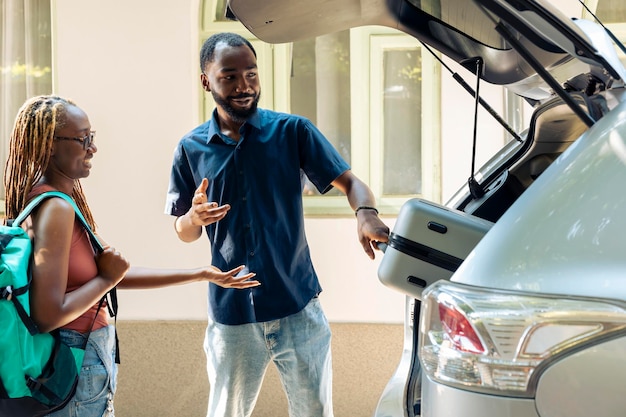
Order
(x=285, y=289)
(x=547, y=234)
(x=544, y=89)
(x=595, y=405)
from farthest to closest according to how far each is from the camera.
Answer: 1. (x=285, y=289)
2. (x=544, y=89)
3. (x=547, y=234)
4. (x=595, y=405)

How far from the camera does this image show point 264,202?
12.1 feet

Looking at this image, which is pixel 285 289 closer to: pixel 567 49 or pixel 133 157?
pixel 567 49

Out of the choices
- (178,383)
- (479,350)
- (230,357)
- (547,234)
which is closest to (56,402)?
(230,357)

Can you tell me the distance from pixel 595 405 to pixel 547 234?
35cm

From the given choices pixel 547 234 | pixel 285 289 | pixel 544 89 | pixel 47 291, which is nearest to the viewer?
pixel 547 234

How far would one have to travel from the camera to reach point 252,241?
3654mm

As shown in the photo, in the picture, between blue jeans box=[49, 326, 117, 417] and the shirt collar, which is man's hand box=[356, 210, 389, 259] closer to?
the shirt collar

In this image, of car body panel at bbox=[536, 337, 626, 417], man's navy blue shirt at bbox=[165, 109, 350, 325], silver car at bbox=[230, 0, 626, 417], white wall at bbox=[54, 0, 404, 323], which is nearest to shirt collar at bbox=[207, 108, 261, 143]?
man's navy blue shirt at bbox=[165, 109, 350, 325]

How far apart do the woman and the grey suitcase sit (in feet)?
2.80

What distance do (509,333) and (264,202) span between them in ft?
6.44

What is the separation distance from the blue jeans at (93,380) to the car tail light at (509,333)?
1.25m

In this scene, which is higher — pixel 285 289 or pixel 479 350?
pixel 479 350

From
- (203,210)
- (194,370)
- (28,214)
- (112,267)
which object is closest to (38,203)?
(28,214)

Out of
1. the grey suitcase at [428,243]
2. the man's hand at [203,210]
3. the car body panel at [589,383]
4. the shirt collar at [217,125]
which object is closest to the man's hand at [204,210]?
the man's hand at [203,210]
